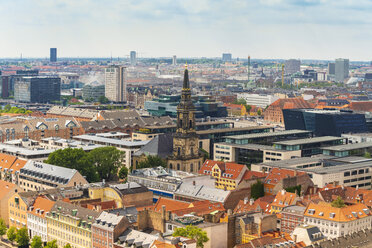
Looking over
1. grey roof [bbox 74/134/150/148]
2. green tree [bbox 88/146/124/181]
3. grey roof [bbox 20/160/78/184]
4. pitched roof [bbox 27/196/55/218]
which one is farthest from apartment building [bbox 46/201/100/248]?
grey roof [bbox 74/134/150/148]

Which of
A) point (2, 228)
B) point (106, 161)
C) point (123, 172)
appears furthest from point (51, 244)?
point (123, 172)

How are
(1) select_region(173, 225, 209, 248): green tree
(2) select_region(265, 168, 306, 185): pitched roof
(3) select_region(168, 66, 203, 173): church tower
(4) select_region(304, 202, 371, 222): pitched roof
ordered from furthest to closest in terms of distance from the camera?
(3) select_region(168, 66, 203, 173): church tower → (2) select_region(265, 168, 306, 185): pitched roof → (4) select_region(304, 202, 371, 222): pitched roof → (1) select_region(173, 225, 209, 248): green tree

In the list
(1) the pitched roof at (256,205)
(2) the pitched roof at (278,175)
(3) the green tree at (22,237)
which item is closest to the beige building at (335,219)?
(1) the pitched roof at (256,205)

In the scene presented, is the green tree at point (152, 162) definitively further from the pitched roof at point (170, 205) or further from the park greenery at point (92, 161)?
the pitched roof at point (170, 205)

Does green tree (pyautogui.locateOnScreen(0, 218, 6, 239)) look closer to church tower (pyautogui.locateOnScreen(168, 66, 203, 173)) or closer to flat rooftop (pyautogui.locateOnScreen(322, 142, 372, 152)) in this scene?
church tower (pyautogui.locateOnScreen(168, 66, 203, 173))

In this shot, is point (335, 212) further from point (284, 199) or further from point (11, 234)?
point (11, 234)

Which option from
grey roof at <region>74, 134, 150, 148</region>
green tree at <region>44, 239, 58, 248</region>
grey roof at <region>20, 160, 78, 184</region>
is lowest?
green tree at <region>44, 239, 58, 248</region>
